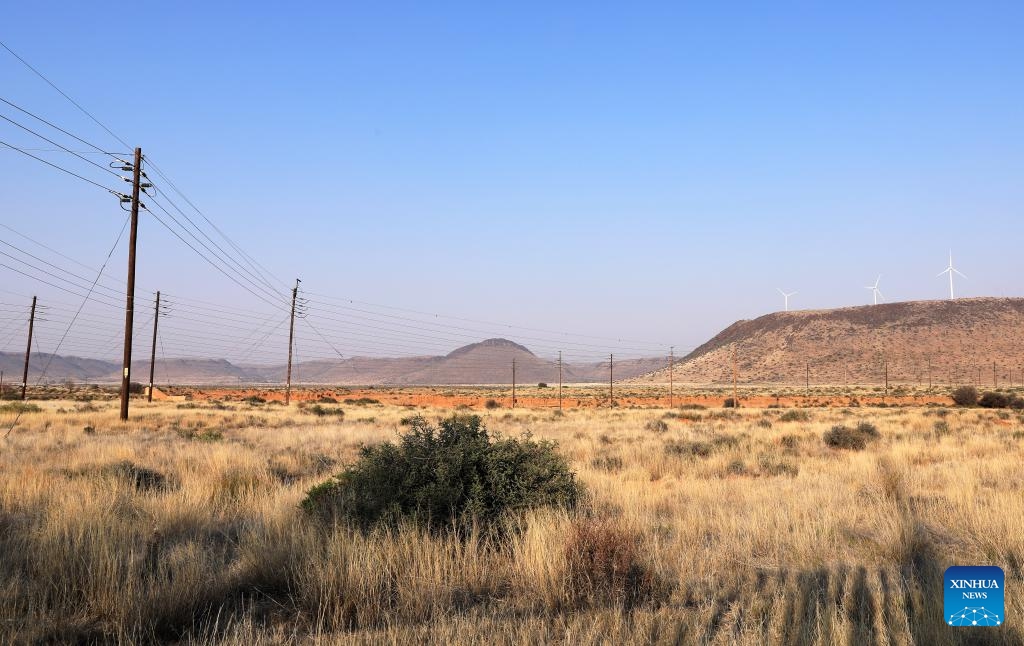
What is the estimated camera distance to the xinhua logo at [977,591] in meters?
3.08

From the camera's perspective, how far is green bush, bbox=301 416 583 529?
7.68 metres

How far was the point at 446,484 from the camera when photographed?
25.6 ft

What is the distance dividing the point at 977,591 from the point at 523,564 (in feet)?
12.9

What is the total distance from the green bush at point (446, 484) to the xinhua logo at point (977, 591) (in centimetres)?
485

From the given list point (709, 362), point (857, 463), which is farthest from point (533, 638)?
point (709, 362)

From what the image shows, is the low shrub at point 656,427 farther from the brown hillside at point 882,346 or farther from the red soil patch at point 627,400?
the brown hillside at point 882,346

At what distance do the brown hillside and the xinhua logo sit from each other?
116272 millimetres

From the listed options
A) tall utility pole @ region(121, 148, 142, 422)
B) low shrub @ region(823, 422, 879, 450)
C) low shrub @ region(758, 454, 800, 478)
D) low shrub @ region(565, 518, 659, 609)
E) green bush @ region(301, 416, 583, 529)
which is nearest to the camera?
low shrub @ region(565, 518, 659, 609)

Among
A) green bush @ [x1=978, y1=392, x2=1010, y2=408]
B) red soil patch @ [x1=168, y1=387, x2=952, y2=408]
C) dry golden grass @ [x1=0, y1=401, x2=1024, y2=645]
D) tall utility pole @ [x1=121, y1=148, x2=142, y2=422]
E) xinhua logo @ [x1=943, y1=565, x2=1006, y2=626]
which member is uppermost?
tall utility pole @ [x1=121, y1=148, x2=142, y2=422]

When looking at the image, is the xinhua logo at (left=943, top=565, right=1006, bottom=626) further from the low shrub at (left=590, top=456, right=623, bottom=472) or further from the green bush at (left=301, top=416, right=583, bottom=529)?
the low shrub at (left=590, top=456, right=623, bottom=472)

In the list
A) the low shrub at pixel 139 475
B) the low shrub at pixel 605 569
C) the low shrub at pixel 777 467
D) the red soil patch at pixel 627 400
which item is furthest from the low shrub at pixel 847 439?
the red soil patch at pixel 627 400

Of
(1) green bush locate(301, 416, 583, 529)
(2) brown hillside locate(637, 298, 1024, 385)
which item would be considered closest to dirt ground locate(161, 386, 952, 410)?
(2) brown hillside locate(637, 298, 1024, 385)

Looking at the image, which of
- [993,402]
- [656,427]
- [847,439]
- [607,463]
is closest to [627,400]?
[993,402]

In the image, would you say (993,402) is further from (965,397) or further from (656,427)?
(656,427)
